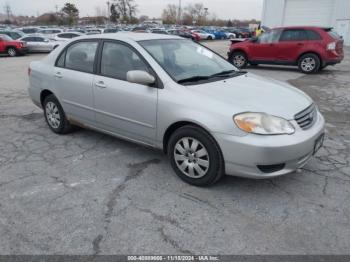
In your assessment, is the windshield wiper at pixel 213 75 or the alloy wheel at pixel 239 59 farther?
the alloy wheel at pixel 239 59

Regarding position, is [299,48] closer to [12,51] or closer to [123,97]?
[123,97]

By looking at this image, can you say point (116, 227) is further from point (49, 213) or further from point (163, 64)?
point (163, 64)

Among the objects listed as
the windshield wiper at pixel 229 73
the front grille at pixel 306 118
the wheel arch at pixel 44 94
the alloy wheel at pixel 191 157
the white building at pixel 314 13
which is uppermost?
the white building at pixel 314 13

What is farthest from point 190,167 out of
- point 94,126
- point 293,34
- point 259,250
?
point 293,34

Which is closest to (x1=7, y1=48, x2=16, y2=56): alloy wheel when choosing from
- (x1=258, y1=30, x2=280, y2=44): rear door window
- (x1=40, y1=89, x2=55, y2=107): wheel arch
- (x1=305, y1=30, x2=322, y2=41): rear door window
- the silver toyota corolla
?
(x1=258, y1=30, x2=280, y2=44): rear door window

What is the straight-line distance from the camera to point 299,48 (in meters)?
11.2

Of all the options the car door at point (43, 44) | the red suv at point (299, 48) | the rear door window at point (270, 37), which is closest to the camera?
the red suv at point (299, 48)

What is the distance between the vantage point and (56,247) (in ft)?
8.15

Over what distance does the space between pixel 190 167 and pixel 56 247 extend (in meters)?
1.50

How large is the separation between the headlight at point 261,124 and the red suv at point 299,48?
923 cm

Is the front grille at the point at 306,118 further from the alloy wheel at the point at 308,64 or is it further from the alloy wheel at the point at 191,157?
the alloy wheel at the point at 308,64

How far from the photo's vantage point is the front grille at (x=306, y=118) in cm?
310

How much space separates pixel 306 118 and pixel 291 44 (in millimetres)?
9121

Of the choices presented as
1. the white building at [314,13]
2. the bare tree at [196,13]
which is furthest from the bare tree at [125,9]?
the white building at [314,13]
